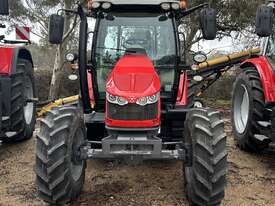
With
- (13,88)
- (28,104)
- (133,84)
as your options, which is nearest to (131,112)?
(133,84)

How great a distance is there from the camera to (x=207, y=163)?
151 inches

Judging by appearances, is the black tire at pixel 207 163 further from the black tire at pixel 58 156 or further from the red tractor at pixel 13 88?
the red tractor at pixel 13 88

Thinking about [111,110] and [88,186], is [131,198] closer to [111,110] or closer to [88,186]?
[88,186]

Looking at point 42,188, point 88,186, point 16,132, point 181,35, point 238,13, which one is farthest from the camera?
point 238,13

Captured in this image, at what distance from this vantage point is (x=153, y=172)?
16.7 ft

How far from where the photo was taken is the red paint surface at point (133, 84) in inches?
163

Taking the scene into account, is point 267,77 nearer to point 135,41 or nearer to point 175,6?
point 175,6

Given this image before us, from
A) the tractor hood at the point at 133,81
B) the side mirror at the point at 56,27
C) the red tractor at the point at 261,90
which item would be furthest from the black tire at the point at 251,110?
the side mirror at the point at 56,27

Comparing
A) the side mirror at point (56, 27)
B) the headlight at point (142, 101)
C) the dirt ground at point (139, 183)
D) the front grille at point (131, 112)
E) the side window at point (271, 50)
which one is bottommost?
the dirt ground at point (139, 183)

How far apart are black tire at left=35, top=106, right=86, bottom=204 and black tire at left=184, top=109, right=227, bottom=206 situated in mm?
1128

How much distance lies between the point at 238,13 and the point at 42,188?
11.3 metres

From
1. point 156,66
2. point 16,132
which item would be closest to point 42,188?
point 156,66

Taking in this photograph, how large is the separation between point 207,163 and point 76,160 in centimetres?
125

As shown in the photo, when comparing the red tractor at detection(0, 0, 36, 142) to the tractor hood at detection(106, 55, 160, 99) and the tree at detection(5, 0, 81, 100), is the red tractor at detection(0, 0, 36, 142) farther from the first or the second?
the tree at detection(5, 0, 81, 100)
